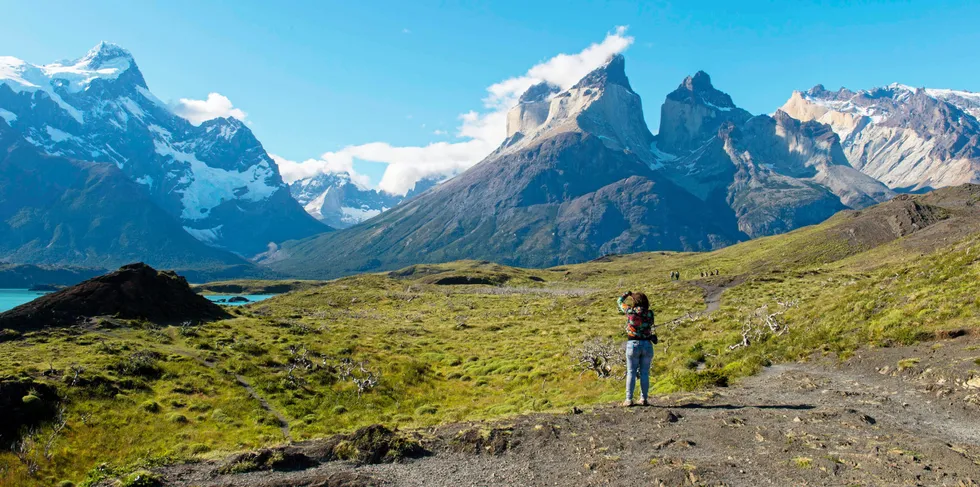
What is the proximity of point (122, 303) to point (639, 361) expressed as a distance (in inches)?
1883

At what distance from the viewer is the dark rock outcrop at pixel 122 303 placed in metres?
38.7

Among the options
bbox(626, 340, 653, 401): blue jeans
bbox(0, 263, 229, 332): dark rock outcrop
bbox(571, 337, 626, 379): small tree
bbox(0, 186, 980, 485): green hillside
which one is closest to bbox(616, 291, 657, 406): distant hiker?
bbox(626, 340, 653, 401): blue jeans

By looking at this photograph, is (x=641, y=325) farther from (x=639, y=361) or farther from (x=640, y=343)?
(x=639, y=361)

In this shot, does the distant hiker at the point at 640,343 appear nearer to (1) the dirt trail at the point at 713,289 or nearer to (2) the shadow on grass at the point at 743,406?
(2) the shadow on grass at the point at 743,406

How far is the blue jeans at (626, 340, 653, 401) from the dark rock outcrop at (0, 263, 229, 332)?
43.4 metres

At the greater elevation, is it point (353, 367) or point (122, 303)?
point (122, 303)

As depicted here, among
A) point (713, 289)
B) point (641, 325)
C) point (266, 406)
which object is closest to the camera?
point (641, 325)

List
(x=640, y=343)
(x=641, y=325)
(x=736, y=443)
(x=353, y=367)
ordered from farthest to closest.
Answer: (x=353, y=367) → (x=640, y=343) → (x=641, y=325) → (x=736, y=443)

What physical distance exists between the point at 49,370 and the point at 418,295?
325 ft

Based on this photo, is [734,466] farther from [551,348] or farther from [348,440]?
[551,348]

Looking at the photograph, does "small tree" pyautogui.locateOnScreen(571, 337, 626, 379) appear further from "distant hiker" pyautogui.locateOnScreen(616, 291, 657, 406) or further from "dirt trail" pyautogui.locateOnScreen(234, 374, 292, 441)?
"dirt trail" pyautogui.locateOnScreen(234, 374, 292, 441)

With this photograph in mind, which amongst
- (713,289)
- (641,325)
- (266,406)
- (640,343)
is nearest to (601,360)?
(640,343)

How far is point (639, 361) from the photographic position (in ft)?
55.7

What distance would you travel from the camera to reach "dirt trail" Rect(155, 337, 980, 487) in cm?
1027
